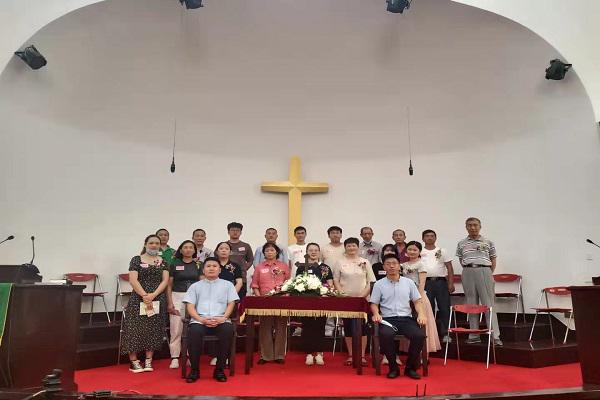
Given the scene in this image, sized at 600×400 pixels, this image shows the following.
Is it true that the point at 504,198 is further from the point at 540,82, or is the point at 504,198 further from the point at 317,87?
the point at 317,87

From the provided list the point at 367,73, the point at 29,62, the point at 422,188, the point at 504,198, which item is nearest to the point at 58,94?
the point at 29,62

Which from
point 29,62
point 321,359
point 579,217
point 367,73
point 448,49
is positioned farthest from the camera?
point 367,73

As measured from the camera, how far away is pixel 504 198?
24.1 ft

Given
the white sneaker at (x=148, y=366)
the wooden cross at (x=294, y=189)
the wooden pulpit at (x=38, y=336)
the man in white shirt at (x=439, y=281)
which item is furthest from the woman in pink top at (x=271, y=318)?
the wooden cross at (x=294, y=189)

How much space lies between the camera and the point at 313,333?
5.46 meters

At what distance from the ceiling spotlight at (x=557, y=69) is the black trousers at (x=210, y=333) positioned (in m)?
5.39

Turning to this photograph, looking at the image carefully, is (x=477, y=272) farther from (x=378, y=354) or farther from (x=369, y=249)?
(x=378, y=354)

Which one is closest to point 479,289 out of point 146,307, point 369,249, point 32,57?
point 369,249

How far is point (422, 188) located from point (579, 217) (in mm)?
2384

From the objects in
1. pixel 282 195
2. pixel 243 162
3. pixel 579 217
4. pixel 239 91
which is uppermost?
pixel 239 91

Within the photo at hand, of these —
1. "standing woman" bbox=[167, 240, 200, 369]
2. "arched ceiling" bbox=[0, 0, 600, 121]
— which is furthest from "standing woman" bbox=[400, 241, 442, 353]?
"arched ceiling" bbox=[0, 0, 600, 121]

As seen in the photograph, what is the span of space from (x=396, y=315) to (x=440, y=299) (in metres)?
1.37

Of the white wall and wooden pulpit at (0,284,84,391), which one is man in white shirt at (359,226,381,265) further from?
wooden pulpit at (0,284,84,391)

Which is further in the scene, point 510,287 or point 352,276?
point 510,287
